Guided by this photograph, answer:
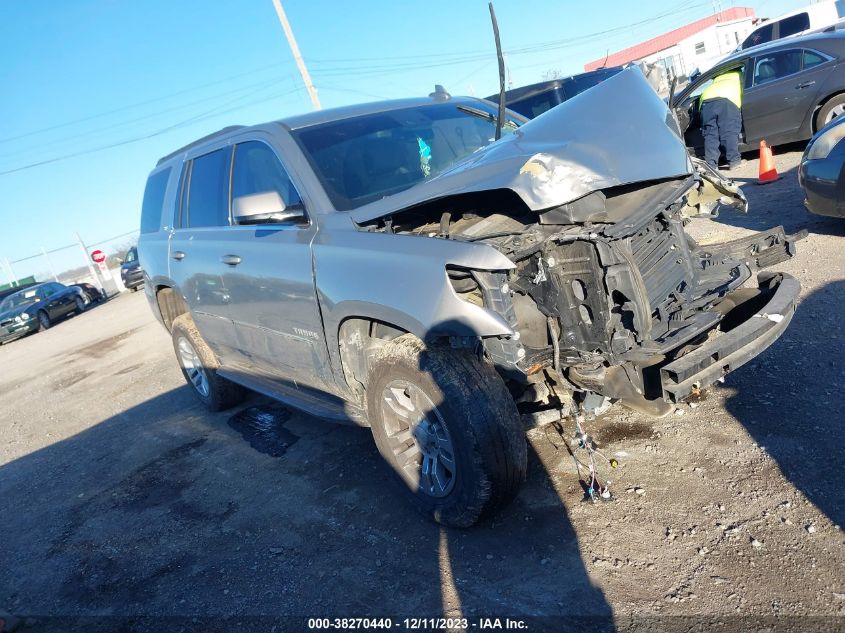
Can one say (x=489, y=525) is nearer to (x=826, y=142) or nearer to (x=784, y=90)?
(x=826, y=142)

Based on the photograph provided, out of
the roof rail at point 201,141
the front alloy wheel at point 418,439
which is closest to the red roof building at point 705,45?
the roof rail at point 201,141

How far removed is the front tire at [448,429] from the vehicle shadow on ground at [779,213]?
172 inches

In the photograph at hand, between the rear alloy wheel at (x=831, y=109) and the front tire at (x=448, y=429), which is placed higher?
the front tire at (x=448, y=429)

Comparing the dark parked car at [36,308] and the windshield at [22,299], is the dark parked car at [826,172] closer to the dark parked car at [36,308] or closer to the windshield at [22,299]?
the dark parked car at [36,308]

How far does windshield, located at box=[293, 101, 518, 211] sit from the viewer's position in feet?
10.7

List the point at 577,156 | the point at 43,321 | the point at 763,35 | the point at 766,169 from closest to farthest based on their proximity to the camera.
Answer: the point at 577,156 < the point at 766,169 < the point at 763,35 < the point at 43,321

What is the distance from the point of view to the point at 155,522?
3.68 metres

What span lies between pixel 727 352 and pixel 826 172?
371cm

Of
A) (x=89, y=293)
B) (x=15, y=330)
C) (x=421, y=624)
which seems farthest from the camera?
(x=89, y=293)

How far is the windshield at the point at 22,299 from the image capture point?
60.5 ft

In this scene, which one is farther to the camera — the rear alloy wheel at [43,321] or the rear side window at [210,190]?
the rear alloy wheel at [43,321]

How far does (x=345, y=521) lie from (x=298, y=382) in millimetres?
968

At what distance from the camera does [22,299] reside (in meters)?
18.8

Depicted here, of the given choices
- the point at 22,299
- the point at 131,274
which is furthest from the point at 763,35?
the point at 22,299
